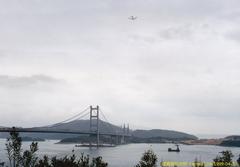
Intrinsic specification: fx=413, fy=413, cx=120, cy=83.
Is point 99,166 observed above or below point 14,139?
below

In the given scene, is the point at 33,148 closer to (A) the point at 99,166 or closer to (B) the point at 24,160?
(B) the point at 24,160

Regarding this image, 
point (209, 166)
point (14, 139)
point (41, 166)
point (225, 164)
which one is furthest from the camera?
point (209, 166)

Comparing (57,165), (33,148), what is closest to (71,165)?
(57,165)

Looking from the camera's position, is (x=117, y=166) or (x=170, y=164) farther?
(x=170, y=164)

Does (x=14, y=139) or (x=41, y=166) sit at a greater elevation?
(x=14, y=139)

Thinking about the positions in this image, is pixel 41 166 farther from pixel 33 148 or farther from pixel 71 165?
pixel 33 148

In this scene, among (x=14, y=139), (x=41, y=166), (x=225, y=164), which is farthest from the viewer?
(x=225, y=164)

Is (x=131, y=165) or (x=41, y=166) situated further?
(x=131, y=165)

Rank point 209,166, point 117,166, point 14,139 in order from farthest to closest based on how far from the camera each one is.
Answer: point 209,166 < point 117,166 < point 14,139

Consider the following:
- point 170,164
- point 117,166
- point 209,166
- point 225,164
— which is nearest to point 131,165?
point 117,166
